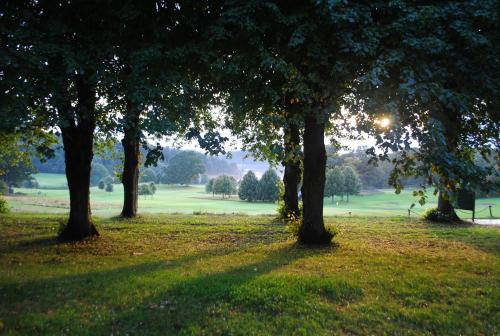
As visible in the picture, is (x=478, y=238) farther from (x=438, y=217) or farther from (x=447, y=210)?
(x=447, y=210)

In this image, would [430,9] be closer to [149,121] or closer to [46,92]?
[149,121]

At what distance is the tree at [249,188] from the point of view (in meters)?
72.4

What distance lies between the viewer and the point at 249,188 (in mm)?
73125

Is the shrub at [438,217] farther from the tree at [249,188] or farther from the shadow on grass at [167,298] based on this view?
the tree at [249,188]

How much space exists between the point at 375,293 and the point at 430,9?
687cm

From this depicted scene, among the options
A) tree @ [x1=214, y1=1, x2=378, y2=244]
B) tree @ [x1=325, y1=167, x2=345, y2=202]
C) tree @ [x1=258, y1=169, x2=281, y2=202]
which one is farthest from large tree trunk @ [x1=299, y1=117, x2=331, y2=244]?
tree @ [x1=325, y1=167, x2=345, y2=202]

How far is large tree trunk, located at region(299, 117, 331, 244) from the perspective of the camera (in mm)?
14258

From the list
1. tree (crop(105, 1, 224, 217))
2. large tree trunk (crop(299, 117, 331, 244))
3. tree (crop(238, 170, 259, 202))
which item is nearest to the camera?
tree (crop(105, 1, 224, 217))

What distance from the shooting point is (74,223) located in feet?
→ 50.9

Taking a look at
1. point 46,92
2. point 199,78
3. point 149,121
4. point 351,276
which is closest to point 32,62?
point 46,92

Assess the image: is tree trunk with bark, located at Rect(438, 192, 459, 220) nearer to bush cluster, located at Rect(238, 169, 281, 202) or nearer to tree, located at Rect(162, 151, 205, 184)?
bush cluster, located at Rect(238, 169, 281, 202)

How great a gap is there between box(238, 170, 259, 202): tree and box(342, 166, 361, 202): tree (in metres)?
22.5

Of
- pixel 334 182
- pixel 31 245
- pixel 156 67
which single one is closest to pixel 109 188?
pixel 334 182

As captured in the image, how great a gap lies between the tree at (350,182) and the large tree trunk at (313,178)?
71380mm
